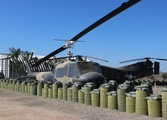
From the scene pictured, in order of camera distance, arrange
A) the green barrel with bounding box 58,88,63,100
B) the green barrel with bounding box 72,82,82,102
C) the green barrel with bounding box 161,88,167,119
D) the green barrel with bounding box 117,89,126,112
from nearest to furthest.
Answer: the green barrel with bounding box 161,88,167,119 < the green barrel with bounding box 117,89,126,112 < the green barrel with bounding box 72,82,82,102 < the green barrel with bounding box 58,88,63,100

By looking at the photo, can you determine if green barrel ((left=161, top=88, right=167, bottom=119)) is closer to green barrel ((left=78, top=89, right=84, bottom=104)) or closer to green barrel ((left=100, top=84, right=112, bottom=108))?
green barrel ((left=100, top=84, right=112, bottom=108))

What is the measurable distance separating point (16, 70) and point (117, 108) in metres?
44.7

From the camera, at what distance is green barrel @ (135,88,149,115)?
7.01m

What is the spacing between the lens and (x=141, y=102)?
23.2 feet

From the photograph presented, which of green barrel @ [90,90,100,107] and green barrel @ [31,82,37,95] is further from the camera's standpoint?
green barrel @ [31,82,37,95]

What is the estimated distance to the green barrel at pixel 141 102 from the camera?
701 centimetres

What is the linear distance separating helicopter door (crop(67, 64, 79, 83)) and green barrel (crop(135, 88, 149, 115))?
534cm

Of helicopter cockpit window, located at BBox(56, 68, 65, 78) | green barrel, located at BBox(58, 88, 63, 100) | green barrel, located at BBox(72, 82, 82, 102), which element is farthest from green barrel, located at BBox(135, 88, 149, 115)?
helicopter cockpit window, located at BBox(56, 68, 65, 78)

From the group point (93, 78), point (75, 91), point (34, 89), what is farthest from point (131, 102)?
point (34, 89)

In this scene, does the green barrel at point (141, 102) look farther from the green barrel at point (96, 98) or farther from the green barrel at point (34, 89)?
the green barrel at point (34, 89)

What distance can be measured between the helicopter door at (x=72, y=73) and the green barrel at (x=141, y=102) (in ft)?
17.5

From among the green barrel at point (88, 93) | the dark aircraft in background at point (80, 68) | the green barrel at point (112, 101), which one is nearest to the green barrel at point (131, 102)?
the green barrel at point (112, 101)

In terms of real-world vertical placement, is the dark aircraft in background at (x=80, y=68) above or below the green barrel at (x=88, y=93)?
above

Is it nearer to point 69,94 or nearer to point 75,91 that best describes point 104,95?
point 75,91
